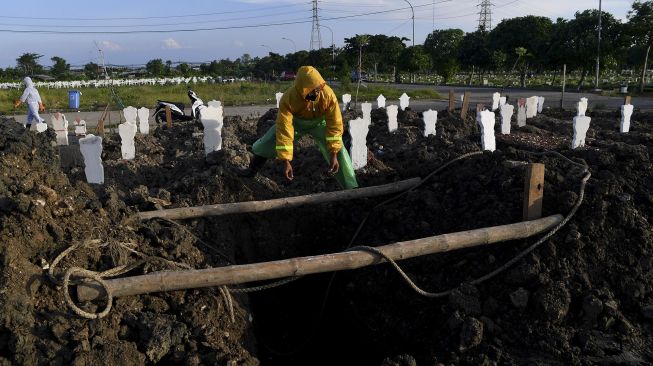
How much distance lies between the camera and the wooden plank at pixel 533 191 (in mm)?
3799

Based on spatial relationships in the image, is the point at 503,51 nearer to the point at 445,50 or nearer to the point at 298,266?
the point at 445,50

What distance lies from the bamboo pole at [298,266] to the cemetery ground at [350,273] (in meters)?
0.11

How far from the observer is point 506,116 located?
9.17m

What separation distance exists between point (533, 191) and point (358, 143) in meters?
2.89

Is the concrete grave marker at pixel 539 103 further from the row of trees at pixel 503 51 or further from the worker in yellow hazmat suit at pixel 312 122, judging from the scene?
the worker in yellow hazmat suit at pixel 312 122

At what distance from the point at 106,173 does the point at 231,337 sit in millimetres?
4193

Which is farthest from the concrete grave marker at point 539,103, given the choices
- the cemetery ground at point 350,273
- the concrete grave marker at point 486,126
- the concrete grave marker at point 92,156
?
the concrete grave marker at point 92,156

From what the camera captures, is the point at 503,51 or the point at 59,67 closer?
the point at 503,51

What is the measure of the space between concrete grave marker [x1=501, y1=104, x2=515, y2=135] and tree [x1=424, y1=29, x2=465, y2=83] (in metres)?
33.8

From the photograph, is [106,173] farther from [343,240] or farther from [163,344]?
[163,344]

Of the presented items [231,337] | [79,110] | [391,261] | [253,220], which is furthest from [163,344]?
[79,110]

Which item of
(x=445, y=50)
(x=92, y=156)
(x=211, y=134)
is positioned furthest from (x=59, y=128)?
(x=445, y=50)

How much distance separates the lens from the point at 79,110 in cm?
2116

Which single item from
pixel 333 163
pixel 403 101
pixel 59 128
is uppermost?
pixel 403 101
